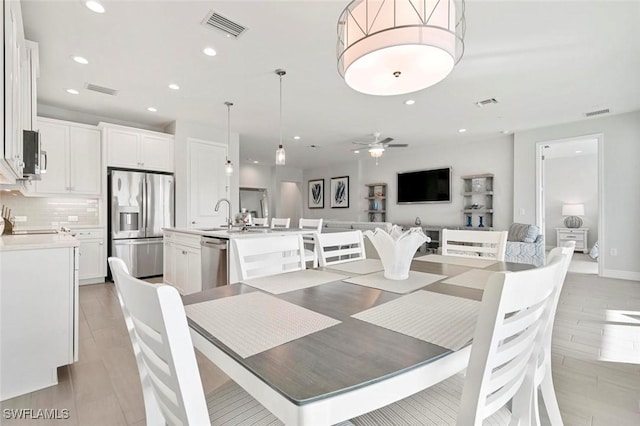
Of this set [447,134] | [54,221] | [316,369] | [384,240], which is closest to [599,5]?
[384,240]

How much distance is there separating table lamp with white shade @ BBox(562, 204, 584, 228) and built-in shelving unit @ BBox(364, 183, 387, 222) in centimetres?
451

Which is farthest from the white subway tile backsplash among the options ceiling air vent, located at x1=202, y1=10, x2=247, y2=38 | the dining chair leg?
the dining chair leg

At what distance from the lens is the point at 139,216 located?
4555 millimetres

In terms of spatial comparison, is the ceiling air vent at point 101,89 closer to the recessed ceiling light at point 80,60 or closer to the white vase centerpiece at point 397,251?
the recessed ceiling light at point 80,60

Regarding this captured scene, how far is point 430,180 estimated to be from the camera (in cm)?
711

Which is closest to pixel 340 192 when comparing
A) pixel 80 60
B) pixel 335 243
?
pixel 80 60

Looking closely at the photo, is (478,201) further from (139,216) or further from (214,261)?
(139,216)

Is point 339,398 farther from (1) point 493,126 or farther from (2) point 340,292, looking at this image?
(1) point 493,126

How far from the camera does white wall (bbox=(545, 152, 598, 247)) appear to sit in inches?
287

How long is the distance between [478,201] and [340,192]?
394 centimetres

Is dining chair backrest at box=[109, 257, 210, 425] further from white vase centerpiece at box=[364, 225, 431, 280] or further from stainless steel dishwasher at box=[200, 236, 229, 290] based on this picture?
stainless steel dishwasher at box=[200, 236, 229, 290]

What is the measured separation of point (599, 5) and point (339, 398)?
319 centimetres

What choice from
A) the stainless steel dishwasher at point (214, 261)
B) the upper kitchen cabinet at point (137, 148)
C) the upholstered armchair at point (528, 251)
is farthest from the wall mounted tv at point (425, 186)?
the stainless steel dishwasher at point (214, 261)

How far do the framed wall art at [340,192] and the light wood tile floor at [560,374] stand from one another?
629cm
